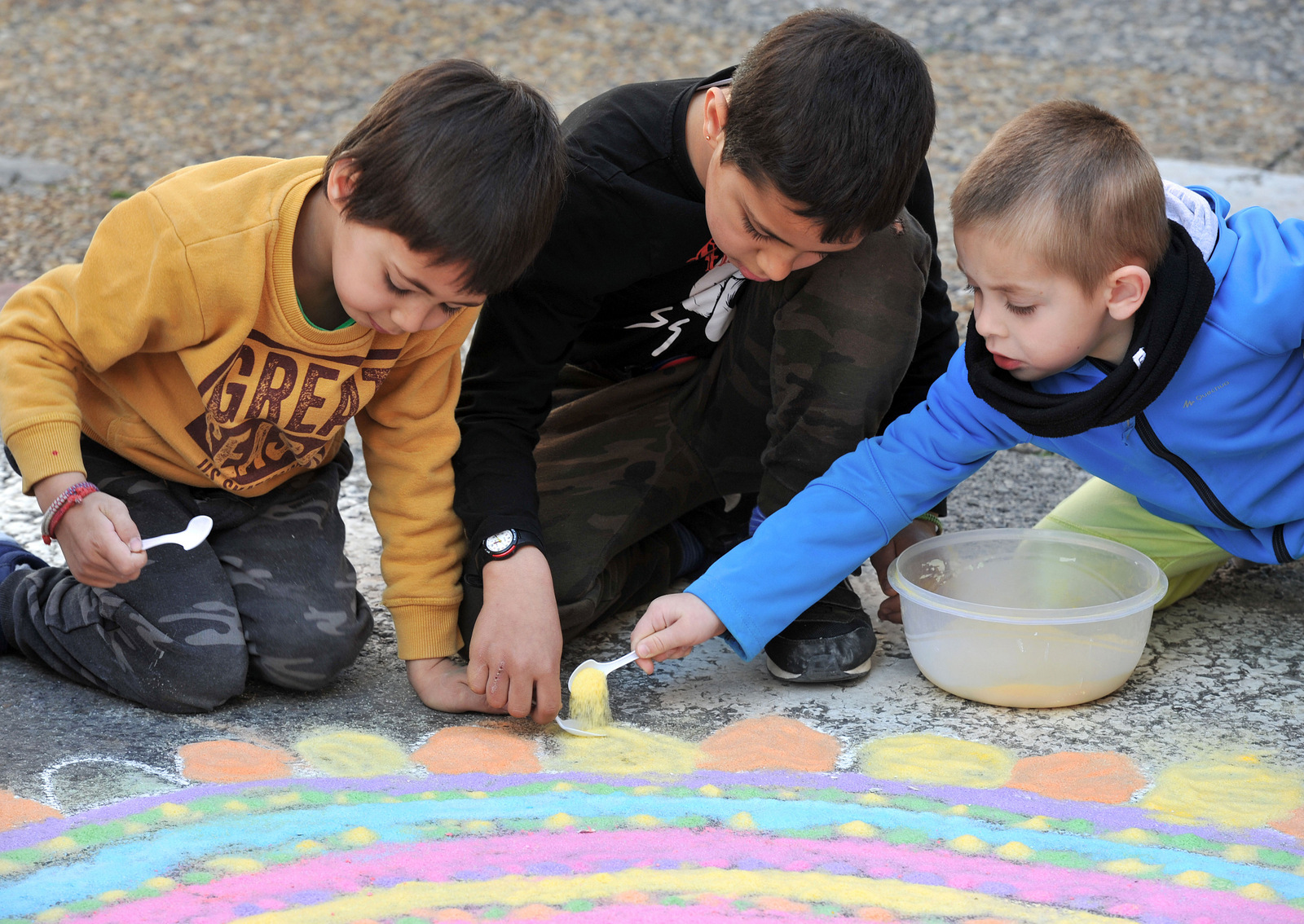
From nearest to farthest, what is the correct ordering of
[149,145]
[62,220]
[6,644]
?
[6,644], [62,220], [149,145]

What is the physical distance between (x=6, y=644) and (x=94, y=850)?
0.53 m

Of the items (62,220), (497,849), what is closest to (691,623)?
(497,849)

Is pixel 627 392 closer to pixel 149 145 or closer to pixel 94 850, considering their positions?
pixel 94 850

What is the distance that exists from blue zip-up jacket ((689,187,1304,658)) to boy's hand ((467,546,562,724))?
0.63ft

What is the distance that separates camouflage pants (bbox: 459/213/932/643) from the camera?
162 cm

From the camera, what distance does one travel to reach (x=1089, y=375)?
147 centimetres

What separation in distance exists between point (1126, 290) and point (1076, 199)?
0.39 feet

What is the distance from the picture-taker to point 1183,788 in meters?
1.34

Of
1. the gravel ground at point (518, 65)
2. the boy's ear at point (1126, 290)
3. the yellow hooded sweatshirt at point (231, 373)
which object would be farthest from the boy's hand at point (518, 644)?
the gravel ground at point (518, 65)

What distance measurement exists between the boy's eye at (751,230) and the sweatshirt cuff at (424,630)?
61 centimetres

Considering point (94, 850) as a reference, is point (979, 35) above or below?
above

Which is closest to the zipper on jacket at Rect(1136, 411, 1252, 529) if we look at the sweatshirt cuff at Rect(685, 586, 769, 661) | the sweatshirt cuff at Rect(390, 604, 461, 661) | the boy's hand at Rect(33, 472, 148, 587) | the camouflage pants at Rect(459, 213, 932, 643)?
the camouflage pants at Rect(459, 213, 932, 643)

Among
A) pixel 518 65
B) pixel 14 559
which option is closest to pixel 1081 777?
pixel 14 559

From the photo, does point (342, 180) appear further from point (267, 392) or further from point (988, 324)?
point (988, 324)
